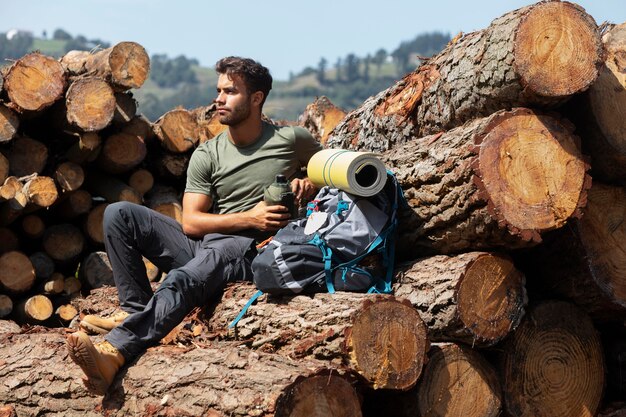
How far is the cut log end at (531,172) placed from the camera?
14.2 ft

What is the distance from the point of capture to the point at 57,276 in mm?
7812

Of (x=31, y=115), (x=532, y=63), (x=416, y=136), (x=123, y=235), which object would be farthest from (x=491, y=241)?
(x=31, y=115)

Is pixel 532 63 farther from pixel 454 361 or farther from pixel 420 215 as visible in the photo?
pixel 454 361

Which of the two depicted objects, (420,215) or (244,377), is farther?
(420,215)

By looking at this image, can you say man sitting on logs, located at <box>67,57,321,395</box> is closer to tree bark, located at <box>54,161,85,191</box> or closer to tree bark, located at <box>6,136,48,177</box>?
tree bark, located at <box>54,161,85,191</box>

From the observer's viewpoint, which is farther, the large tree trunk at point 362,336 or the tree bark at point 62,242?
the tree bark at point 62,242

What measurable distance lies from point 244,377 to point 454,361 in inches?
42.4

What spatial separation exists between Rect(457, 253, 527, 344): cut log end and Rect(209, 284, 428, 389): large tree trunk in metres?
0.31

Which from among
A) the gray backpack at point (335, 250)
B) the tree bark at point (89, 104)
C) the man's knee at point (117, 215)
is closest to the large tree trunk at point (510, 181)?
the gray backpack at point (335, 250)

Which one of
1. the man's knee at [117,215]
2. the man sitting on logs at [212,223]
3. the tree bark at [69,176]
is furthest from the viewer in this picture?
the tree bark at [69,176]

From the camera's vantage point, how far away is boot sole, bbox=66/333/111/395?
14.3 feet

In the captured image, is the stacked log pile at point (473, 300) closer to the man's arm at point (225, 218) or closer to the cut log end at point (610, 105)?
the cut log end at point (610, 105)

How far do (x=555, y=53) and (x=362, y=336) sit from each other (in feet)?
5.40

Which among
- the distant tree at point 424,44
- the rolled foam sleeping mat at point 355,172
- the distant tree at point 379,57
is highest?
the rolled foam sleeping mat at point 355,172
